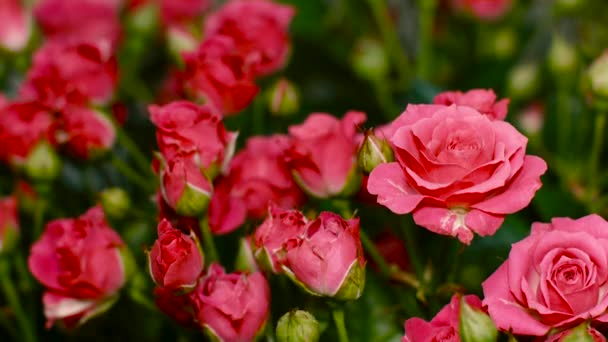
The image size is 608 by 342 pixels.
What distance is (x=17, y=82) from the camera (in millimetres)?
957

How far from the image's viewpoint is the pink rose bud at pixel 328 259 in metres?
0.47

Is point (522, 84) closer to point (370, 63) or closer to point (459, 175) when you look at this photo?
point (370, 63)

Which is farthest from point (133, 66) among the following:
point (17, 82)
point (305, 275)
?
point (305, 275)

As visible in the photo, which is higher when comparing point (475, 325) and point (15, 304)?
point (475, 325)

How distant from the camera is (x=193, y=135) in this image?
0.54m

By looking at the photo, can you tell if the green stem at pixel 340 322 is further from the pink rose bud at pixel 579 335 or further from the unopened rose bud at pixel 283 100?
the unopened rose bud at pixel 283 100

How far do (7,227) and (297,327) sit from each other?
26 cm

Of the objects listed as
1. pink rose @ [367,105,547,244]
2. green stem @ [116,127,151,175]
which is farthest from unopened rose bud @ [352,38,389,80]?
pink rose @ [367,105,547,244]

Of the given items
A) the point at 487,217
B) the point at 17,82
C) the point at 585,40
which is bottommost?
the point at 17,82

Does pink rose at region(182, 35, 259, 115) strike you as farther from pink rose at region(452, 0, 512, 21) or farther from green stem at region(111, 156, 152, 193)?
pink rose at region(452, 0, 512, 21)

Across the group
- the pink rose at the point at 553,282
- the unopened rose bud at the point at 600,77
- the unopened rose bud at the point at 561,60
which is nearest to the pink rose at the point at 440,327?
the pink rose at the point at 553,282

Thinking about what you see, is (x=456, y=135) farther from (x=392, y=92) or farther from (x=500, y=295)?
(x=392, y=92)

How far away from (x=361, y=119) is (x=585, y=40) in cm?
43

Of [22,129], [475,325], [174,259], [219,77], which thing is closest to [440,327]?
[475,325]
